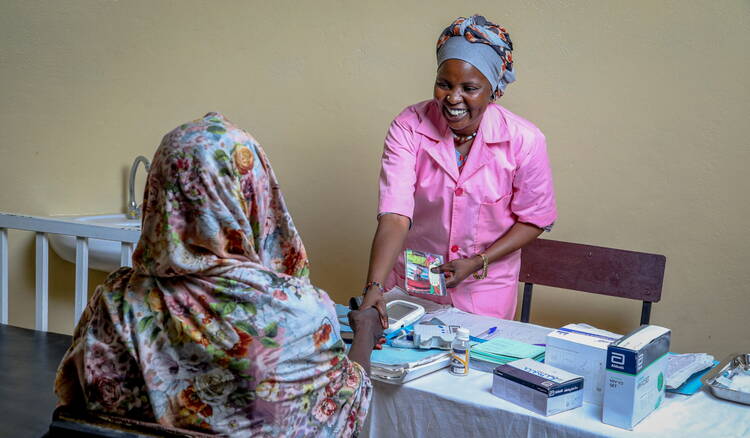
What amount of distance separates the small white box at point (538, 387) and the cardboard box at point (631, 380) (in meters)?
0.08

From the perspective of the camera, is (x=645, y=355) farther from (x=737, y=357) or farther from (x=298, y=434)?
(x=298, y=434)

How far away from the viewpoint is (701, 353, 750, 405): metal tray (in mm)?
1570

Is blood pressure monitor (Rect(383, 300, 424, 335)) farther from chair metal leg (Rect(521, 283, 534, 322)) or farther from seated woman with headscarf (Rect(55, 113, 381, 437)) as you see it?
chair metal leg (Rect(521, 283, 534, 322))

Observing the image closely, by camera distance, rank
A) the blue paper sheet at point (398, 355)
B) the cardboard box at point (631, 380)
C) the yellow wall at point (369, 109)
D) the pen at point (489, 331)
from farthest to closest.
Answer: the yellow wall at point (369, 109)
the pen at point (489, 331)
the blue paper sheet at point (398, 355)
the cardboard box at point (631, 380)

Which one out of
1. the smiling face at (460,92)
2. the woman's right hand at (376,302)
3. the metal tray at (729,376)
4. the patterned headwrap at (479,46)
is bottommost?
the metal tray at (729,376)

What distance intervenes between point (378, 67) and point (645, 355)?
220 cm

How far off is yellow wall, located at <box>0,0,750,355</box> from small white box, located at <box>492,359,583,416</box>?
62.1 inches

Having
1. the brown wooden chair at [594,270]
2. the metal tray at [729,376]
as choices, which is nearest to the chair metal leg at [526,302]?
the brown wooden chair at [594,270]

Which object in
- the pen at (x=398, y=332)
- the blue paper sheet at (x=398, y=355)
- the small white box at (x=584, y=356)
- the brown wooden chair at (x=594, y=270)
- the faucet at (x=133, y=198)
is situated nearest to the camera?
the small white box at (x=584, y=356)

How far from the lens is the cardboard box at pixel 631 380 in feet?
4.54

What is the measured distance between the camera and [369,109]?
3.29 m

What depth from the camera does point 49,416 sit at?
7.34 ft

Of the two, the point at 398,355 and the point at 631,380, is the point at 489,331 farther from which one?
the point at 631,380

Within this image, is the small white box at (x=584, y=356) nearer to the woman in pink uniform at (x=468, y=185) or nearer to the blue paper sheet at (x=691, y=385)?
the blue paper sheet at (x=691, y=385)
